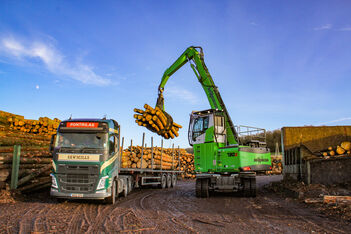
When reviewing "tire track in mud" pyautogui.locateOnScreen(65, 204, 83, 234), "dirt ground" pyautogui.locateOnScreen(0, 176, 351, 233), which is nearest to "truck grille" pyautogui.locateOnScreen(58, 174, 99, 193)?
"dirt ground" pyautogui.locateOnScreen(0, 176, 351, 233)

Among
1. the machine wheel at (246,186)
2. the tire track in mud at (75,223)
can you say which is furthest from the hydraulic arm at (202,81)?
the tire track in mud at (75,223)

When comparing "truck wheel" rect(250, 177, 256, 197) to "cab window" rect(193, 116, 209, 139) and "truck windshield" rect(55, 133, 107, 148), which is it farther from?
"truck windshield" rect(55, 133, 107, 148)

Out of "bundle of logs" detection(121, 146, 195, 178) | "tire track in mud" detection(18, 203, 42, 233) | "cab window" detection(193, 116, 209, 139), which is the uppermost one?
"cab window" detection(193, 116, 209, 139)

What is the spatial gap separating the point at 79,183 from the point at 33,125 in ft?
34.1

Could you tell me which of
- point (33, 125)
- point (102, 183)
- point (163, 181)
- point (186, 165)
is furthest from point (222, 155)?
point (186, 165)

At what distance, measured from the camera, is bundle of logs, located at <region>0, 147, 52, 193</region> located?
11.1 m

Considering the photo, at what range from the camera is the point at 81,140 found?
9.91 metres

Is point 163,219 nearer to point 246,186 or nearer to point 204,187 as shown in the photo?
point 204,187

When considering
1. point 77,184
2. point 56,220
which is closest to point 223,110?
point 77,184

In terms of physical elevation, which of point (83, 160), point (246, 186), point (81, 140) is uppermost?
point (81, 140)

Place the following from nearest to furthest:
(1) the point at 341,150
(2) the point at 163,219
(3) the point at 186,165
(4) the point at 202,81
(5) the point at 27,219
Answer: (5) the point at 27,219 < (2) the point at 163,219 < (1) the point at 341,150 < (4) the point at 202,81 < (3) the point at 186,165

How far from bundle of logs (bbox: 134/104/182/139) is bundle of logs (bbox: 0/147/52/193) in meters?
4.24

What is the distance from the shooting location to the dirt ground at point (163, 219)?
647 cm

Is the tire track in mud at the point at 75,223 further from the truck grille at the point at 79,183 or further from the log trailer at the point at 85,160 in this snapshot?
the log trailer at the point at 85,160
